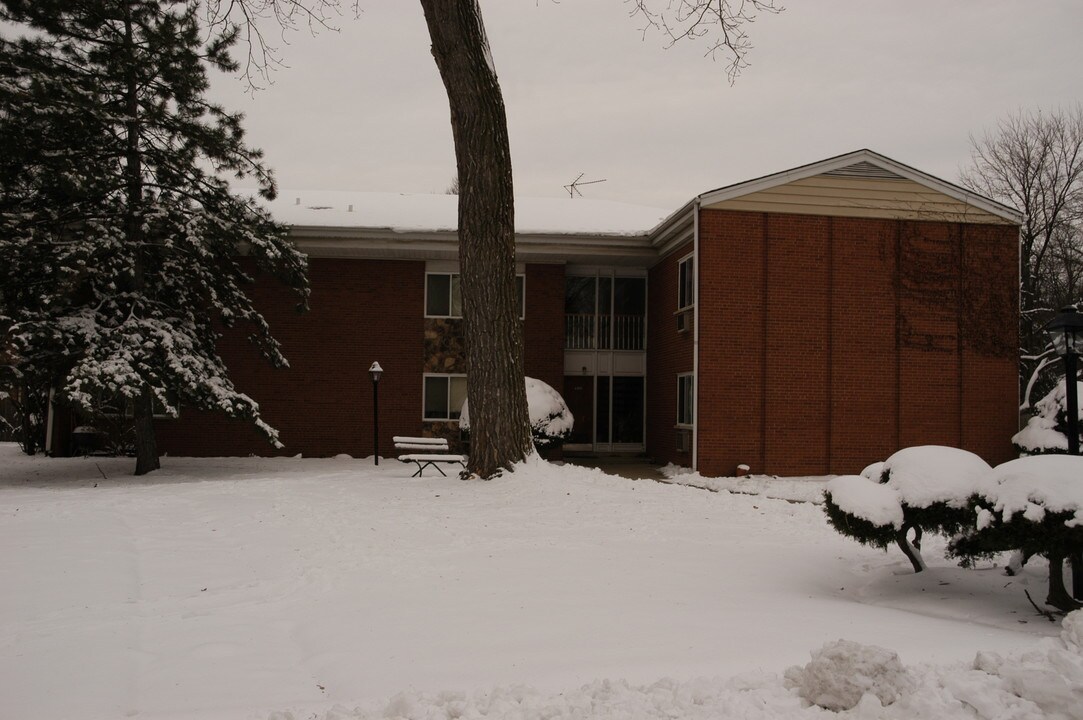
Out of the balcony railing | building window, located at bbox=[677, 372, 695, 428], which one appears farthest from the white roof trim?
the balcony railing

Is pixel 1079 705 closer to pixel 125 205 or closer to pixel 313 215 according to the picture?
pixel 125 205

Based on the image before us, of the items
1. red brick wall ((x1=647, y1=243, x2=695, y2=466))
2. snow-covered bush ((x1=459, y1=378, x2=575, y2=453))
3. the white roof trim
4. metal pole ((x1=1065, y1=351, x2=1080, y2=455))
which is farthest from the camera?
red brick wall ((x1=647, y1=243, x2=695, y2=466))

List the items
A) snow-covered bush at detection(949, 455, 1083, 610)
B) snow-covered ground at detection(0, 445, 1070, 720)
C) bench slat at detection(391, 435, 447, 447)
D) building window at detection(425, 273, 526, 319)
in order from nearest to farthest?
snow-covered ground at detection(0, 445, 1070, 720) → snow-covered bush at detection(949, 455, 1083, 610) → bench slat at detection(391, 435, 447, 447) → building window at detection(425, 273, 526, 319)

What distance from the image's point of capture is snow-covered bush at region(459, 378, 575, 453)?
17.6 m

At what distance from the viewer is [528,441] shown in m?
12.4

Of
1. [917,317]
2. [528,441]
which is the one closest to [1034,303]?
[917,317]

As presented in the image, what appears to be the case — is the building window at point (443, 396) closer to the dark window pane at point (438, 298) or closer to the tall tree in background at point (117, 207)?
the dark window pane at point (438, 298)

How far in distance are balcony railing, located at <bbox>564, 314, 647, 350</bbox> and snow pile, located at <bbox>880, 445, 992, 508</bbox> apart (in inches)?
582

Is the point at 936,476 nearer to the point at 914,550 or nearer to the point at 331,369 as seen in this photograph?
→ the point at 914,550

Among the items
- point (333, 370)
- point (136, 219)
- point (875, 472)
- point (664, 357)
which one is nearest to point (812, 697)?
point (875, 472)

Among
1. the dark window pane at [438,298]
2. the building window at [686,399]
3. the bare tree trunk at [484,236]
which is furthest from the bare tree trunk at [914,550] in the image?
the dark window pane at [438,298]

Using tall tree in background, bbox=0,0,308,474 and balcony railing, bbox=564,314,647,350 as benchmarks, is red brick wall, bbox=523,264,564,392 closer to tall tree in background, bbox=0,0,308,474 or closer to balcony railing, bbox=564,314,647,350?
balcony railing, bbox=564,314,647,350

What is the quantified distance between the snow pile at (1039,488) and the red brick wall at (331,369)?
15.6m

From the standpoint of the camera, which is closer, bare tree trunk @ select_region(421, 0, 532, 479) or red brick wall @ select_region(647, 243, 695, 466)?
bare tree trunk @ select_region(421, 0, 532, 479)
